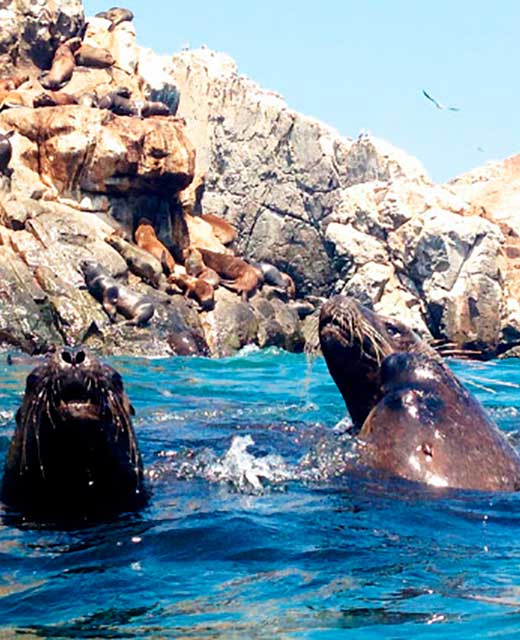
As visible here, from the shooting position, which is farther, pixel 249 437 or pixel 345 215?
pixel 345 215

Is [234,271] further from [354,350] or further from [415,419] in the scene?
[415,419]

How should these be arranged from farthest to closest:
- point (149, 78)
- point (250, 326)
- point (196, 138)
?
point (196, 138), point (149, 78), point (250, 326)

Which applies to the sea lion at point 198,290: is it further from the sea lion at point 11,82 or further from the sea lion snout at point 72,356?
the sea lion snout at point 72,356

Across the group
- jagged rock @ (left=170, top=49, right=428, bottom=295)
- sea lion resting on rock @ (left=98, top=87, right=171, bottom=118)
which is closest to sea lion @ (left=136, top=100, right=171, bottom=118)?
sea lion resting on rock @ (left=98, top=87, right=171, bottom=118)

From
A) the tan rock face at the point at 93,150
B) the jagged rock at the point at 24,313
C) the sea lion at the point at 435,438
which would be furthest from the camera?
the tan rock face at the point at 93,150

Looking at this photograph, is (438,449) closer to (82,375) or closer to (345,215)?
(82,375)

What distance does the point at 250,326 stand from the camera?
23.0 meters

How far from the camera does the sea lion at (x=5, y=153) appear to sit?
21.5 m

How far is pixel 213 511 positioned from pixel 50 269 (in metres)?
16.0

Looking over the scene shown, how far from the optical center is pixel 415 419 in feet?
18.9

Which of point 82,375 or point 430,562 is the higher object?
point 82,375

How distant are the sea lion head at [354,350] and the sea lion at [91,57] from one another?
76.8 feet

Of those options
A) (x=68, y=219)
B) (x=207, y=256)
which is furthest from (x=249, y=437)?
(x=207, y=256)

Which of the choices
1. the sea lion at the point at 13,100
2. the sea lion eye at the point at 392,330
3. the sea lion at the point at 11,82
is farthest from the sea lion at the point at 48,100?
the sea lion eye at the point at 392,330
